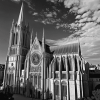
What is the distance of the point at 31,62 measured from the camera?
44.5 m

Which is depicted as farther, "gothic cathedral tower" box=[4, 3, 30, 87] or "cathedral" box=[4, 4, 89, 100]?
"gothic cathedral tower" box=[4, 3, 30, 87]

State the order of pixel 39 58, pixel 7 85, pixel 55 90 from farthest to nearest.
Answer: pixel 7 85
pixel 39 58
pixel 55 90

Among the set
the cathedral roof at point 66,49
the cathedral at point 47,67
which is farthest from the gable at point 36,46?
the cathedral roof at point 66,49

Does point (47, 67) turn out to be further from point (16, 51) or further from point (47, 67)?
point (16, 51)

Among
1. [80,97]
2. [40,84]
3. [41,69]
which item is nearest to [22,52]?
[41,69]

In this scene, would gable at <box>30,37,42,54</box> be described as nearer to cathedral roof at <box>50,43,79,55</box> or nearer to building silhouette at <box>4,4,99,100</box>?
building silhouette at <box>4,4,99,100</box>

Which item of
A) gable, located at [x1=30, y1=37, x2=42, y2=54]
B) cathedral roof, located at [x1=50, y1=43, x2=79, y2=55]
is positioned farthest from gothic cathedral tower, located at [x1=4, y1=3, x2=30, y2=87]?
cathedral roof, located at [x1=50, y1=43, x2=79, y2=55]

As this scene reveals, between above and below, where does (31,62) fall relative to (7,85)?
above

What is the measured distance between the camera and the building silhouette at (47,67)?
1332 inches

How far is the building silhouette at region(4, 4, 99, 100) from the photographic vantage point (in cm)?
3384

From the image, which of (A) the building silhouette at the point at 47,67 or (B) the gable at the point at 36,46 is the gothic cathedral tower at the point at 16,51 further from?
(B) the gable at the point at 36,46

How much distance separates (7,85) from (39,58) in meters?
23.6

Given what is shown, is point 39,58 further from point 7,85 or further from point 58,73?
point 7,85

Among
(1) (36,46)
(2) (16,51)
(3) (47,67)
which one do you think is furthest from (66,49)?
(2) (16,51)
